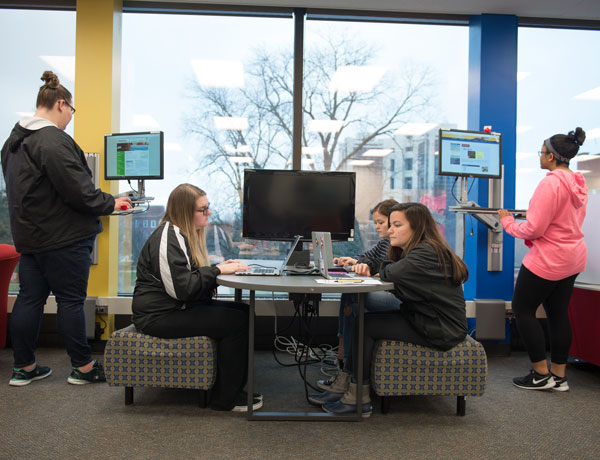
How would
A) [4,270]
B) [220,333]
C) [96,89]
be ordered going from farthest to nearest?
[96,89]
[4,270]
[220,333]

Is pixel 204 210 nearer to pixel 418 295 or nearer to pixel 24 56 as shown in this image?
pixel 418 295

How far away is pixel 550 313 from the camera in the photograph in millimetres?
2457

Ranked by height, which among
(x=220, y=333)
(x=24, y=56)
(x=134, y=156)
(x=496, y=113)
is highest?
(x=24, y=56)

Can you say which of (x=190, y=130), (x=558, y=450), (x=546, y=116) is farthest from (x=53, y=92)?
(x=546, y=116)

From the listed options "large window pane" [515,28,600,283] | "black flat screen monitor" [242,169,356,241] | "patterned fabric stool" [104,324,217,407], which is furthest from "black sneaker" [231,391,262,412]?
"large window pane" [515,28,600,283]

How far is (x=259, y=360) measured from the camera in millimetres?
2816

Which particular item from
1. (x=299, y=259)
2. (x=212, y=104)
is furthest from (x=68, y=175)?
(x=212, y=104)

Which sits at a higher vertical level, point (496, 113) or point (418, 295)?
point (496, 113)

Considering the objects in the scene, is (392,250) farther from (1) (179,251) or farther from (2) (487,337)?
(2) (487,337)

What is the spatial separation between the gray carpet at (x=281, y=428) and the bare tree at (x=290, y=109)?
1.68m

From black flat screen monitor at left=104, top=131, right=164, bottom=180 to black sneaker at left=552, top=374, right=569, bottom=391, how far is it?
2.67 metres

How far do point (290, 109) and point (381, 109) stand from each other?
724mm

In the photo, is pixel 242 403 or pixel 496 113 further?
pixel 496 113

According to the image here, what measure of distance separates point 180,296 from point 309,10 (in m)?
2.48
